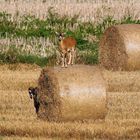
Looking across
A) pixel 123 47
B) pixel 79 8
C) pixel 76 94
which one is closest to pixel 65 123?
pixel 76 94

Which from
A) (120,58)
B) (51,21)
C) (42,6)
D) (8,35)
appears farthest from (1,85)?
(42,6)

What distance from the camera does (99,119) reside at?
14812 mm

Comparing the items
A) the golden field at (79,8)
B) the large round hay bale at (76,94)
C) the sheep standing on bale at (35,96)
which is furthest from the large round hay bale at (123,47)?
the large round hay bale at (76,94)

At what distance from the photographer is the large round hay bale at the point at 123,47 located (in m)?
22.2

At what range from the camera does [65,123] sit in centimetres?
1439

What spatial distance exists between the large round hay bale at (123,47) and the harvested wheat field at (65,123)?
8.75ft

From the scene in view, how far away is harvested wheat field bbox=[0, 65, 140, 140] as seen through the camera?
43.5 ft

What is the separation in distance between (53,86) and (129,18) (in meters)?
16.0

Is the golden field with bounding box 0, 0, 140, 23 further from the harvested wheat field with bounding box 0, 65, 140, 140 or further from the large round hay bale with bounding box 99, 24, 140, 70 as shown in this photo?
the harvested wheat field with bounding box 0, 65, 140, 140

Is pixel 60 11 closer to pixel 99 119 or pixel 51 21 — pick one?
pixel 51 21

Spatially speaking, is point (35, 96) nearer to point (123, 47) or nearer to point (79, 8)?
point (123, 47)

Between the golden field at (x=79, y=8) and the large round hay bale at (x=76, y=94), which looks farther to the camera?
the golden field at (x=79, y=8)

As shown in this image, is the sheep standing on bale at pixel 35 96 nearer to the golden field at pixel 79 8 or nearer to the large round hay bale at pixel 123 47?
the large round hay bale at pixel 123 47

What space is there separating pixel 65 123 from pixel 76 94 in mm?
631
